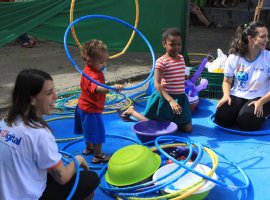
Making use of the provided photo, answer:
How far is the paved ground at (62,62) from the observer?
20.4ft

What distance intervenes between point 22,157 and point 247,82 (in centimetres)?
282

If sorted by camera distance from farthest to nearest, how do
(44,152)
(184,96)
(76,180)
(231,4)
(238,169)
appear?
(231,4)
(184,96)
(238,169)
(76,180)
(44,152)

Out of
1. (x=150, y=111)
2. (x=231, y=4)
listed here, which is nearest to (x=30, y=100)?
(x=150, y=111)

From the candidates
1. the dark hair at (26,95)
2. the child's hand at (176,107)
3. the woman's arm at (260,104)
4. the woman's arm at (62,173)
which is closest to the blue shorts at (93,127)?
the child's hand at (176,107)

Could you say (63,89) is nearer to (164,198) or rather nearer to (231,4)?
(164,198)

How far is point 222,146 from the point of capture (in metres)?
3.72

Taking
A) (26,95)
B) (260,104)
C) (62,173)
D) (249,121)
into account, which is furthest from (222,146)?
(26,95)

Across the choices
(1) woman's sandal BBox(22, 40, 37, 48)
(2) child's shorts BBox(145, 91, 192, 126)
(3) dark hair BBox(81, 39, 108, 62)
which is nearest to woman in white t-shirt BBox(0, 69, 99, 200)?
(3) dark hair BBox(81, 39, 108, 62)

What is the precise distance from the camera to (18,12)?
17.7 ft

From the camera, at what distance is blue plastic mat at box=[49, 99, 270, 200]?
9.52 ft

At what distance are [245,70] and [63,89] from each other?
2747 mm

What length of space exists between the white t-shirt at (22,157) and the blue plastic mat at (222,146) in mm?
868

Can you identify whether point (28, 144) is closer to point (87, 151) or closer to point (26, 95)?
point (26, 95)

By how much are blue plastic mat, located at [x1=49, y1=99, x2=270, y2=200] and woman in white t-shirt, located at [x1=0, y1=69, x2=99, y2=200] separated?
0.83 m
